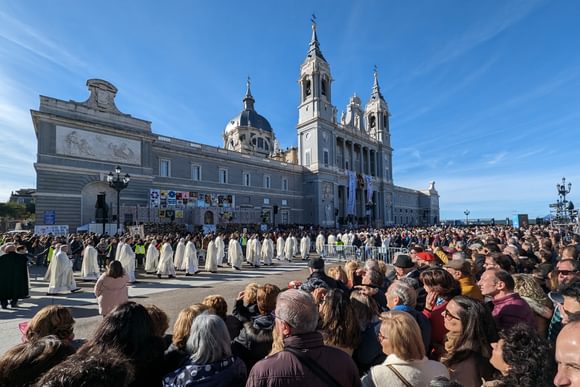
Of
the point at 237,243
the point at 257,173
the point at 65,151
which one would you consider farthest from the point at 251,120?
the point at 237,243

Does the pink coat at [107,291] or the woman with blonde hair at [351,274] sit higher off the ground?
the woman with blonde hair at [351,274]

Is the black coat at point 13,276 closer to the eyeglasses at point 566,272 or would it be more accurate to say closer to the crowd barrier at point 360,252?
the eyeglasses at point 566,272

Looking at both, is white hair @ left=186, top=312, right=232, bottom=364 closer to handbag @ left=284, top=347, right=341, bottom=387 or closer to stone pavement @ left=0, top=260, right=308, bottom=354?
handbag @ left=284, top=347, right=341, bottom=387

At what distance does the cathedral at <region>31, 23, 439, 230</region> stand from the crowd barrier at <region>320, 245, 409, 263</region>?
12.1 meters

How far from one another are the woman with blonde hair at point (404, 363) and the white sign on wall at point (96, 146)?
2551cm

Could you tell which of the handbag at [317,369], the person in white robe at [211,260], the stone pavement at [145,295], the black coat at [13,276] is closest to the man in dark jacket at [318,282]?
the handbag at [317,369]

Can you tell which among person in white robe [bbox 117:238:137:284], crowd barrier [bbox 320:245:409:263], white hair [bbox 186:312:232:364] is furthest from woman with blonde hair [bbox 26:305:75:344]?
crowd barrier [bbox 320:245:409:263]

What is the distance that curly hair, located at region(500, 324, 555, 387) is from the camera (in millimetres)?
1537

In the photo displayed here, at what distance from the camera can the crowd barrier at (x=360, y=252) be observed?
589 inches

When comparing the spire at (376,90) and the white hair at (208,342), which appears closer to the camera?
the white hair at (208,342)

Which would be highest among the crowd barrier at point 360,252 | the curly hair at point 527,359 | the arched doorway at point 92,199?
the arched doorway at point 92,199

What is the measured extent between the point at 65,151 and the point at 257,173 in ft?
63.9

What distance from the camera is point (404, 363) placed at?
6.40 feet

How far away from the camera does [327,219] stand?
40.7 meters
